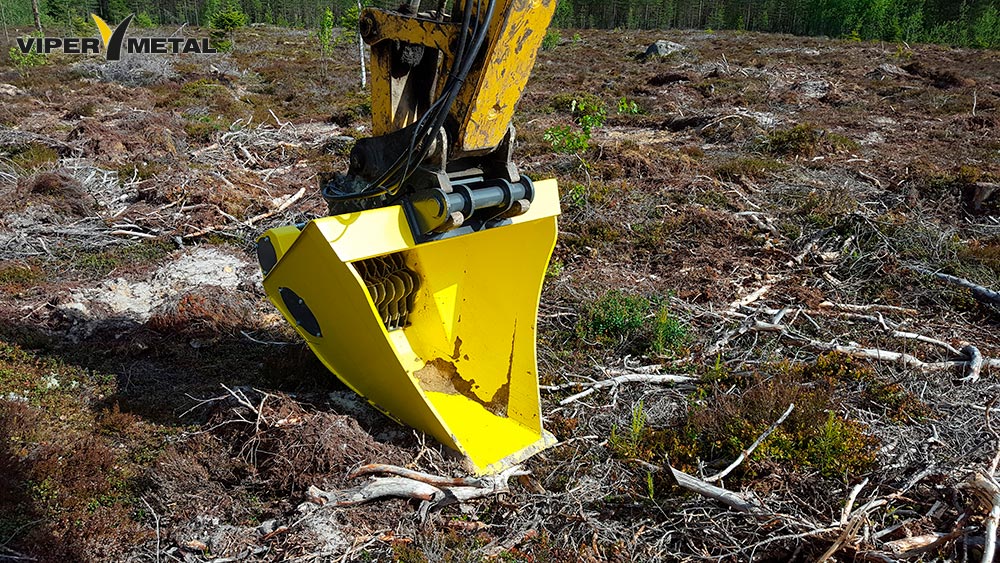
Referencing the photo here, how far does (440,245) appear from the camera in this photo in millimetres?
4238

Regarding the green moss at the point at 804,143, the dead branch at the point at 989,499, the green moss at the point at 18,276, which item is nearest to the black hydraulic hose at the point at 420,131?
the dead branch at the point at 989,499

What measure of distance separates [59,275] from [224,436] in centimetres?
367

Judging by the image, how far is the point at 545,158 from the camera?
11.2 m

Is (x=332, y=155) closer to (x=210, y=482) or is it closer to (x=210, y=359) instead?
(x=210, y=359)

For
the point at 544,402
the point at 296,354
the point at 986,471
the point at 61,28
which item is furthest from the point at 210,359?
the point at 61,28

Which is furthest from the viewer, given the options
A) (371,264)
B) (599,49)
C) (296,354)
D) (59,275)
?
(599,49)

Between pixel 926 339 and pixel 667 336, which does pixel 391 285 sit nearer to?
pixel 667 336

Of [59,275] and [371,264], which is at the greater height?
[371,264]

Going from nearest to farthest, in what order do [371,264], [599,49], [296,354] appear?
1. [371,264]
2. [296,354]
3. [599,49]

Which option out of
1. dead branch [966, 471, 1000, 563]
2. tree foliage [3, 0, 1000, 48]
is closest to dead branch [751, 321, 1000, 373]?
dead branch [966, 471, 1000, 563]

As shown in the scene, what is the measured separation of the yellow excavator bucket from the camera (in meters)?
3.19

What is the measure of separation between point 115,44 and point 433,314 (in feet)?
110

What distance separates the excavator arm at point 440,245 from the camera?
310 cm

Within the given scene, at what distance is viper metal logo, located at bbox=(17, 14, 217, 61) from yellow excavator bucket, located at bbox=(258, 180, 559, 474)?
32105 mm
